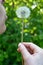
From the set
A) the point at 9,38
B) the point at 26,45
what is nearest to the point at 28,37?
the point at 9,38

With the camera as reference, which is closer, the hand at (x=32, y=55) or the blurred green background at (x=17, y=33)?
the hand at (x=32, y=55)

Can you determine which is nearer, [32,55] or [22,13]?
[32,55]

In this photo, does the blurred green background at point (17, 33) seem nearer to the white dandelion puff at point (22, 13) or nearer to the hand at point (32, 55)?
the white dandelion puff at point (22, 13)

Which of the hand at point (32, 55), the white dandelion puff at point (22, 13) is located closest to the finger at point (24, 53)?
the hand at point (32, 55)

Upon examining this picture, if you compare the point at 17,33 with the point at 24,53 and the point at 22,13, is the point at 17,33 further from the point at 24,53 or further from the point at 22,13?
the point at 24,53

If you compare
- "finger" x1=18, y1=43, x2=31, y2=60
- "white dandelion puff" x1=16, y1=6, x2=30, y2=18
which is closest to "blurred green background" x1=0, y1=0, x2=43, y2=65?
"white dandelion puff" x1=16, y1=6, x2=30, y2=18

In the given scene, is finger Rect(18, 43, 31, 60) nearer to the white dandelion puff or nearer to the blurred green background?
the white dandelion puff

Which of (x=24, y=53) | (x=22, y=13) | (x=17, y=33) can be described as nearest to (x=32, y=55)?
(x=24, y=53)

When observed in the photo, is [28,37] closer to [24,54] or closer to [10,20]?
[10,20]

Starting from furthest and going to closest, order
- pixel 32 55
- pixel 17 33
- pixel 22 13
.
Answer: pixel 17 33 < pixel 22 13 < pixel 32 55
